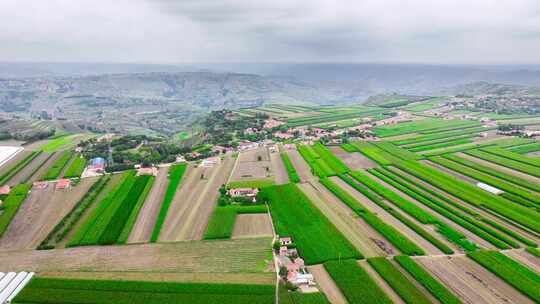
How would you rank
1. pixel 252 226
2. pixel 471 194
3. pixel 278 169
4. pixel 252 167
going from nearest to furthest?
1. pixel 252 226
2. pixel 471 194
3. pixel 278 169
4. pixel 252 167

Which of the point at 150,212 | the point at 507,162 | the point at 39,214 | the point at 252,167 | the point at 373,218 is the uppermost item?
the point at 507,162

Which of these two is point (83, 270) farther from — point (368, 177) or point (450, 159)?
point (450, 159)

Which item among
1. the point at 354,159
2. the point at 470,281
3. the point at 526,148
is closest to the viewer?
the point at 470,281

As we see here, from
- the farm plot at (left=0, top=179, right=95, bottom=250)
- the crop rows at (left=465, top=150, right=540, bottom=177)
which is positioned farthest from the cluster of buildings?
the crop rows at (left=465, top=150, right=540, bottom=177)

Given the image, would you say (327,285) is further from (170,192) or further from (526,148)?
(526,148)

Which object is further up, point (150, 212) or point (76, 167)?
point (76, 167)

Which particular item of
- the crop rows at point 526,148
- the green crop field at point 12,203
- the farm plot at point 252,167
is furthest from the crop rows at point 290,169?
the crop rows at point 526,148


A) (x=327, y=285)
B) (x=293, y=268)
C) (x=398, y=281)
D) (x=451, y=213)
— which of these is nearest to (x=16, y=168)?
(x=293, y=268)
